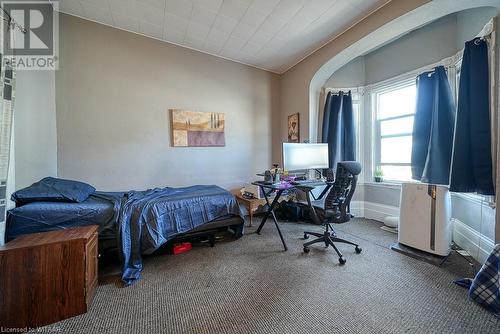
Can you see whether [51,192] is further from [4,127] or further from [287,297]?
[287,297]

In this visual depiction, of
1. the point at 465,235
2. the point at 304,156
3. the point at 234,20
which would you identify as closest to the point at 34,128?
the point at 234,20

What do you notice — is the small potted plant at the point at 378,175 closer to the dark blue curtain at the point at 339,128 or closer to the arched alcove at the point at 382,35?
the dark blue curtain at the point at 339,128

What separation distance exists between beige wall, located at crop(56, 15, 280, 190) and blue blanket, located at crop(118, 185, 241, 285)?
921 millimetres

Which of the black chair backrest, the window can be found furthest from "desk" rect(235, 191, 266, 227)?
the window

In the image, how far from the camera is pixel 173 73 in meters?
3.22

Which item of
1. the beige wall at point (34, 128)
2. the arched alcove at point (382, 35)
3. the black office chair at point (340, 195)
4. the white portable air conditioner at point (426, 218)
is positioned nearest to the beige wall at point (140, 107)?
the beige wall at point (34, 128)

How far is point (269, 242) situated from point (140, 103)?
9.02 feet

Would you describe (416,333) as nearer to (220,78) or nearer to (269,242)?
(269,242)

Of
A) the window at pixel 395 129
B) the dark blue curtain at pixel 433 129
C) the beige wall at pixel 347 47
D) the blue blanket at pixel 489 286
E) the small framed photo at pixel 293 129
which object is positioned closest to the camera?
the blue blanket at pixel 489 286

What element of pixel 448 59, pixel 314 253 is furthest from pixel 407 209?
pixel 448 59

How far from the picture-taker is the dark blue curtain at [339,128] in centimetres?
347

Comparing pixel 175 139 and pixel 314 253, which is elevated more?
pixel 175 139

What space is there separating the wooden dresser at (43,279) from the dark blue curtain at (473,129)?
3.45 metres

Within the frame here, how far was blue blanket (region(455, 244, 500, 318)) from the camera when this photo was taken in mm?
1402
